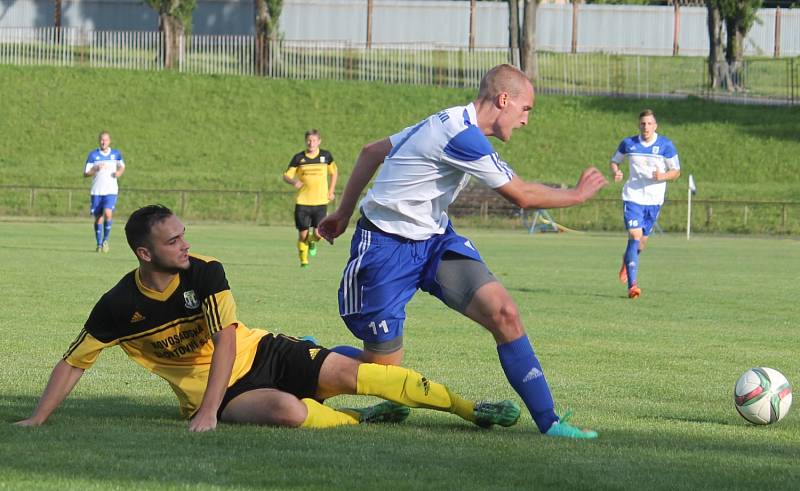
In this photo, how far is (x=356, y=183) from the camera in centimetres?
745

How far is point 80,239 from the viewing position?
2669 centimetres

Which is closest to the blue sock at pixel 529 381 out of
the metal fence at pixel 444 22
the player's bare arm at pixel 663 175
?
the player's bare arm at pixel 663 175

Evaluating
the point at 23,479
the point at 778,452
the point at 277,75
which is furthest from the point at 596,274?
the point at 277,75

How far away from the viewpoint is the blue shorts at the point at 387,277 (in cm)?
681

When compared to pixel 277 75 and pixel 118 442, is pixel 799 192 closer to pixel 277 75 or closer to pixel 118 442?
pixel 277 75

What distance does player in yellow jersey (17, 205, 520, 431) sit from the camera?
6488mm

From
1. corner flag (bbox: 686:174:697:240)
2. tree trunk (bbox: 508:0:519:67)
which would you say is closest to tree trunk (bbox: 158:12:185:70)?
tree trunk (bbox: 508:0:519:67)

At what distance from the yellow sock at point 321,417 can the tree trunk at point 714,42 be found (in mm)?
43251

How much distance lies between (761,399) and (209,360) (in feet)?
9.51

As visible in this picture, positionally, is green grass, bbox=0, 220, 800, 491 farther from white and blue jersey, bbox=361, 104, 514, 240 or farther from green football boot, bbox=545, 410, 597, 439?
white and blue jersey, bbox=361, 104, 514, 240

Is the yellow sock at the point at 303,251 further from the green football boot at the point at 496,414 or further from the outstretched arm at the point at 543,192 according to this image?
the outstretched arm at the point at 543,192

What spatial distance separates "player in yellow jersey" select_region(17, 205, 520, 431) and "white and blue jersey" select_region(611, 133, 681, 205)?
1043cm

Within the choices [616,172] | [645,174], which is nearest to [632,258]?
[616,172]

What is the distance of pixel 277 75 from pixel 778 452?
4414cm
